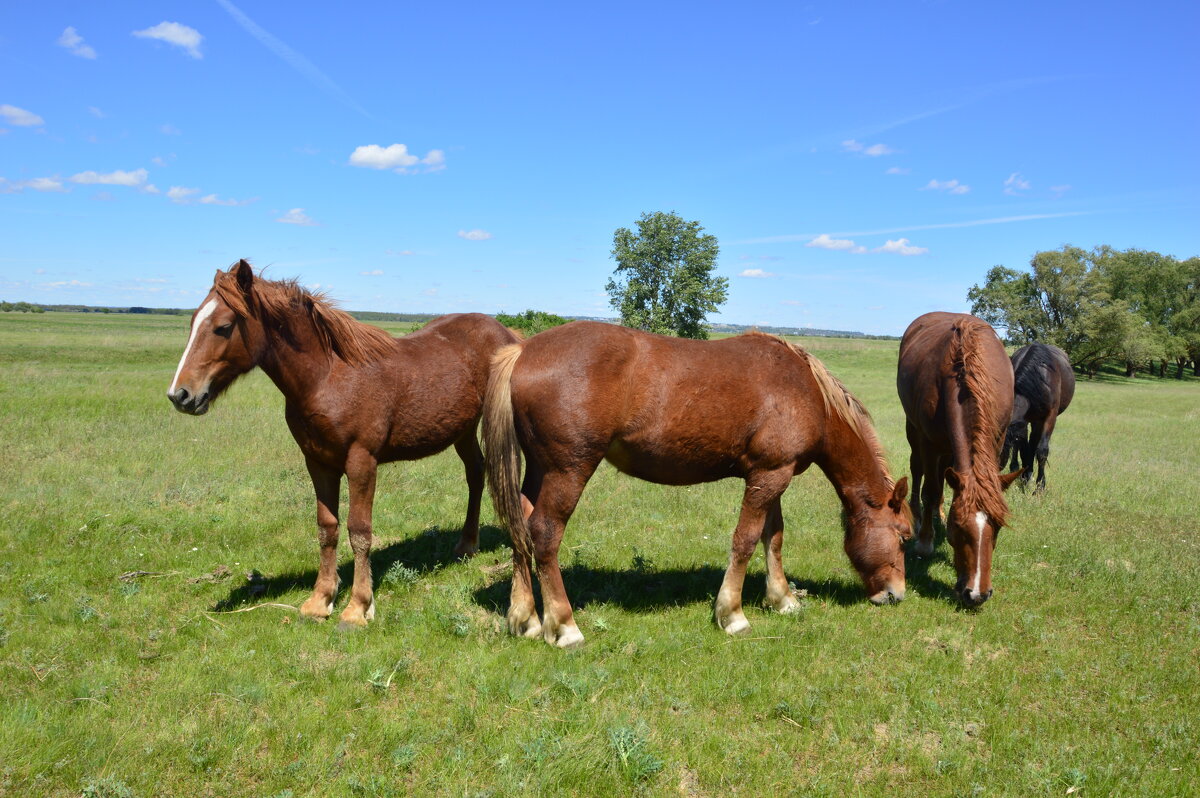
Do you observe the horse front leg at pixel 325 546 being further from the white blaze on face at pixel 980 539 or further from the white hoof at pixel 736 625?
the white blaze on face at pixel 980 539

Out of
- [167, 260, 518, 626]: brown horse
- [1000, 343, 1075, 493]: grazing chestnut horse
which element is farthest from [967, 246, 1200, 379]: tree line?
[167, 260, 518, 626]: brown horse

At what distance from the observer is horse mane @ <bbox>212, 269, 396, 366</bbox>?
5312 mm

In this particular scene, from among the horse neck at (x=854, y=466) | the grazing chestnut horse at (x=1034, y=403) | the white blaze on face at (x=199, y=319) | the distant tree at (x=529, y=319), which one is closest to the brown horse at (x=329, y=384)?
the white blaze on face at (x=199, y=319)

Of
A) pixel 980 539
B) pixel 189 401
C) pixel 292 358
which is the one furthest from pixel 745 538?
pixel 189 401

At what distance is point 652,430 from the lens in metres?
5.21

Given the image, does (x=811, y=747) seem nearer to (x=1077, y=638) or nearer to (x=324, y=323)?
(x=1077, y=638)

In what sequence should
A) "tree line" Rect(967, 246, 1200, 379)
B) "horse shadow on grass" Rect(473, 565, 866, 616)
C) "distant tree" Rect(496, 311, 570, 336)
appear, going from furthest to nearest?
1. "tree line" Rect(967, 246, 1200, 379)
2. "distant tree" Rect(496, 311, 570, 336)
3. "horse shadow on grass" Rect(473, 565, 866, 616)

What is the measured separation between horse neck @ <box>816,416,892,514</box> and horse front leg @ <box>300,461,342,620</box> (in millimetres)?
4386

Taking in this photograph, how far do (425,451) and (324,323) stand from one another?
1.50 metres

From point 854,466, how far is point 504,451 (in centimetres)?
312

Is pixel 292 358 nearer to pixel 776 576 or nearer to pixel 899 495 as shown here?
pixel 776 576

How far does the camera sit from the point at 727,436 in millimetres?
5371

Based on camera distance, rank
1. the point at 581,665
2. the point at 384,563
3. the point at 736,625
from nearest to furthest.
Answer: the point at 581,665 < the point at 736,625 < the point at 384,563

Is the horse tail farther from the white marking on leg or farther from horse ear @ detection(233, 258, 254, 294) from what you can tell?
the white marking on leg
